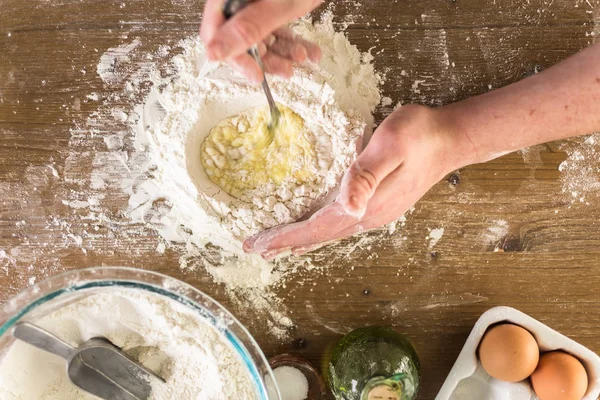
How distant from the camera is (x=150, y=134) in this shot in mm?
987

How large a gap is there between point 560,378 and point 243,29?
803mm

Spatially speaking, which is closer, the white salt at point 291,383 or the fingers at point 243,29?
the fingers at point 243,29

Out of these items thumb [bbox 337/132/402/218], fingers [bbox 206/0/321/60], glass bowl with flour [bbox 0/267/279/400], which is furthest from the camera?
glass bowl with flour [bbox 0/267/279/400]

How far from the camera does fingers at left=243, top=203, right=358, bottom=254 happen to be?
881 mm

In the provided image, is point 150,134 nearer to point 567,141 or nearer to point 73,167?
point 73,167

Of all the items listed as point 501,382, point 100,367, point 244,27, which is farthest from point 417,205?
point 100,367

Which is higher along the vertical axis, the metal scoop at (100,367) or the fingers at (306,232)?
the fingers at (306,232)

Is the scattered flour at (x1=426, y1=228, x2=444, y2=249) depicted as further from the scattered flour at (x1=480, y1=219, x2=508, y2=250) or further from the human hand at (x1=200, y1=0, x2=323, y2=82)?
the human hand at (x1=200, y1=0, x2=323, y2=82)

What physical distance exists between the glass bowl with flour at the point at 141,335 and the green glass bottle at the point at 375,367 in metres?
0.15

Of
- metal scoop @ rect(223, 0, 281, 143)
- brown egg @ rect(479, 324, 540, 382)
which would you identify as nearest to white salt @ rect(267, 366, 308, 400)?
brown egg @ rect(479, 324, 540, 382)

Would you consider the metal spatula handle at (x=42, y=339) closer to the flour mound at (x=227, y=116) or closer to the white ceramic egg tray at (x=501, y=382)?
the flour mound at (x=227, y=116)

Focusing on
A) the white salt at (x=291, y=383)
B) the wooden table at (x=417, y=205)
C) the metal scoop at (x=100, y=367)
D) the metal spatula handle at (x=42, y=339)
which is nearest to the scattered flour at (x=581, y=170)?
the wooden table at (x=417, y=205)

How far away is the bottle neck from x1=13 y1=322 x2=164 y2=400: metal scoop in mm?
378

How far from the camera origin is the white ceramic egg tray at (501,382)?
93 cm
